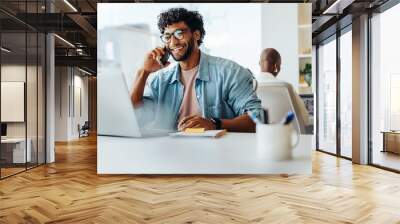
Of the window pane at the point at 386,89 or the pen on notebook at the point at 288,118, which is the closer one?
the pen on notebook at the point at 288,118

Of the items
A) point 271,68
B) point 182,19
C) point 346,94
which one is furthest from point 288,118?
point 346,94

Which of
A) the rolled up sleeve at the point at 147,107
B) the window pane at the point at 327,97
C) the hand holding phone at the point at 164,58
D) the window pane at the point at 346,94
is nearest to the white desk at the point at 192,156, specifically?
the rolled up sleeve at the point at 147,107

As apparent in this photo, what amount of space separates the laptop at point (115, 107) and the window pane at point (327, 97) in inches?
209

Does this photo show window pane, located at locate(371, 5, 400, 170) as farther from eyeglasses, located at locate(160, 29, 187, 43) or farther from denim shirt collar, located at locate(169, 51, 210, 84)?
eyeglasses, located at locate(160, 29, 187, 43)

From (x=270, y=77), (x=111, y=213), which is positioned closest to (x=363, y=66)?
(x=270, y=77)

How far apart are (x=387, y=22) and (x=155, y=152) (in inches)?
187

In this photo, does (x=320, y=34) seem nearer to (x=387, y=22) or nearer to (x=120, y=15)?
(x=387, y=22)

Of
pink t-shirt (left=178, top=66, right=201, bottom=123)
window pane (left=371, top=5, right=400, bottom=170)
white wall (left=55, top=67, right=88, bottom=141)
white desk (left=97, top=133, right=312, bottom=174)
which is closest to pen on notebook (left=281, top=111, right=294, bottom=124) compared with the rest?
white desk (left=97, top=133, right=312, bottom=174)

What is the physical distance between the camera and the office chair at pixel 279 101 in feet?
18.4

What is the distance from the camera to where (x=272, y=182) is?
564cm

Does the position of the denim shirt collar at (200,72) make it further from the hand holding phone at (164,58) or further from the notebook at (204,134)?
the notebook at (204,134)

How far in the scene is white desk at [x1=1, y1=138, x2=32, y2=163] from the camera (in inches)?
244

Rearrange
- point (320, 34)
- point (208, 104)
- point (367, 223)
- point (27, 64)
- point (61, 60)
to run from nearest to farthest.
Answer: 1. point (367, 223)
2. point (208, 104)
3. point (27, 64)
4. point (320, 34)
5. point (61, 60)

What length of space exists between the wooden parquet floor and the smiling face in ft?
6.14
